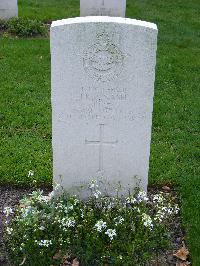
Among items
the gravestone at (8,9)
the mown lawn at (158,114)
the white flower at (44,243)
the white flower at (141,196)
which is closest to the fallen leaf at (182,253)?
the mown lawn at (158,114)

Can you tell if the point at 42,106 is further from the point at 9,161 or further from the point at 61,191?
the point at 61,191

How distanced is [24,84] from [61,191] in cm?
352

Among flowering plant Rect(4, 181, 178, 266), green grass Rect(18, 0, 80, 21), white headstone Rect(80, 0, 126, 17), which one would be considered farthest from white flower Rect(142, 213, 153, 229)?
green grass Rect(18, 0, 80, 21)

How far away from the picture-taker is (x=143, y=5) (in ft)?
44.2

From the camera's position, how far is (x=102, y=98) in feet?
14.9

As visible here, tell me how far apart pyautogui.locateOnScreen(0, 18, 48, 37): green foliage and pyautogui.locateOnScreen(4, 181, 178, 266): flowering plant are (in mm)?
6523

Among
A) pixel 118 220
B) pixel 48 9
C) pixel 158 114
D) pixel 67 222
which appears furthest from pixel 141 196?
pixel 48 9

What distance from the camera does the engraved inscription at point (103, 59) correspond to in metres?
4.36

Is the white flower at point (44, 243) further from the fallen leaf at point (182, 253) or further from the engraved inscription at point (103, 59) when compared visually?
the engraved inscription at point (103, 59)

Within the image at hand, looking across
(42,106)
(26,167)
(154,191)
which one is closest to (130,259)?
(154,191)

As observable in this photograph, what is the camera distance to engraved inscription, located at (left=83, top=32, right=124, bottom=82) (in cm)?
436

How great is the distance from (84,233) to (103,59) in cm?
142

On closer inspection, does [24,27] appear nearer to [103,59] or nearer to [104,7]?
[104,7]

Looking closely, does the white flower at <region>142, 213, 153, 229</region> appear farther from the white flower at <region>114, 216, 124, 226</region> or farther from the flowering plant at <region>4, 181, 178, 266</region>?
the white flower at <region>114, 216, 124, 226</region>
